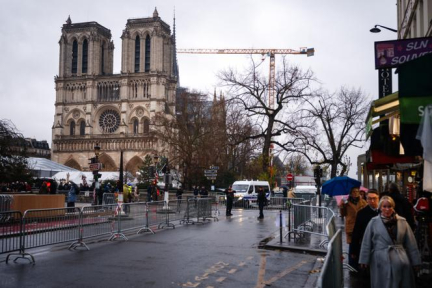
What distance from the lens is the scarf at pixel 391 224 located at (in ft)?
20.5

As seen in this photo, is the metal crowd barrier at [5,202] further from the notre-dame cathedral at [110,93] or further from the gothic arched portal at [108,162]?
the gothic arched portal at [108,162]

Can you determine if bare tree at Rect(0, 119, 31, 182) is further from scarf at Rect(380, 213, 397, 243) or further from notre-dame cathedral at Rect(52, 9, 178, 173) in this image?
notre-dame cathedral at Rect(52, 9, 178, 173)

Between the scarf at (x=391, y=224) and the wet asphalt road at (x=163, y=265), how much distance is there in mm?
2900

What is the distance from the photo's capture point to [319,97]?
35.9 meters

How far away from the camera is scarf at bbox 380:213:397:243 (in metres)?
6.24

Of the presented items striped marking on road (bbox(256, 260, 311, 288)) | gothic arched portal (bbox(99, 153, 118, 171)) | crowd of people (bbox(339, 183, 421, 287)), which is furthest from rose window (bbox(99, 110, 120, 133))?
crowd of people (bbox(339, 183, 421, 287))

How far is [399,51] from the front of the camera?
9.16 m

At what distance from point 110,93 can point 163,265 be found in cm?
8982

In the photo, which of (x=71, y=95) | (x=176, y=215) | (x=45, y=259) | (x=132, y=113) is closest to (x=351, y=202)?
(x=45, y=259)

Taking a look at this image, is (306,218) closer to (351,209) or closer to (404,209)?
(351,209)

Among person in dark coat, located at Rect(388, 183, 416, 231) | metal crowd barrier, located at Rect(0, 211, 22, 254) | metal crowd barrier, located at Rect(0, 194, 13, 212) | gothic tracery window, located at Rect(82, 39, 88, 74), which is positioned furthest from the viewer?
gothic tracery window, located at Rect(82, 39, 88, 74)

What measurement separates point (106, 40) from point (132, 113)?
19347 millimetres

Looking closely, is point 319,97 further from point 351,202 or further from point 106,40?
point 106,40

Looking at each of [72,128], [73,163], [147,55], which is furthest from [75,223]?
[72,128]
